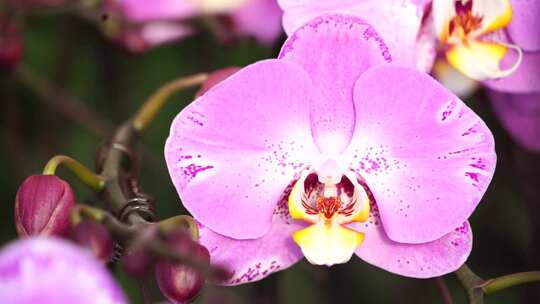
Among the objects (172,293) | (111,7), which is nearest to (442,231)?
(172,293)

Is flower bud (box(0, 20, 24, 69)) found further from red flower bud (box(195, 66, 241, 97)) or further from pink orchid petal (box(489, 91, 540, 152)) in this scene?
pink orchid petal (box(489, 91, 540, 152))

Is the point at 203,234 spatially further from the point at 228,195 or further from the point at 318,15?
the point at 318,15

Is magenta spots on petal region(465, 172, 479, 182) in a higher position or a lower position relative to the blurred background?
higher

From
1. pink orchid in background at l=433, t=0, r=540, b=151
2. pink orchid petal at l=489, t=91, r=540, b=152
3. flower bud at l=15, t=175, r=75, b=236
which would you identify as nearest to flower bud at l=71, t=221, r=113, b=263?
flower bud at l=15, t=175, r=75, b=236

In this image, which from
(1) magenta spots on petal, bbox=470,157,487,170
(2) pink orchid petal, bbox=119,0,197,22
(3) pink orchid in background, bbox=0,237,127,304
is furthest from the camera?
(2) pink orchid petal, bbox=119,0,197,22

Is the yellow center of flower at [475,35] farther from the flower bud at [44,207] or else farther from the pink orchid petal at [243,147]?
the flower bud at [44,207]

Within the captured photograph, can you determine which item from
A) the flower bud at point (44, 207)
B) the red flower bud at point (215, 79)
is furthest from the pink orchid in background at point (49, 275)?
the red flower bud at point (215, 79)
